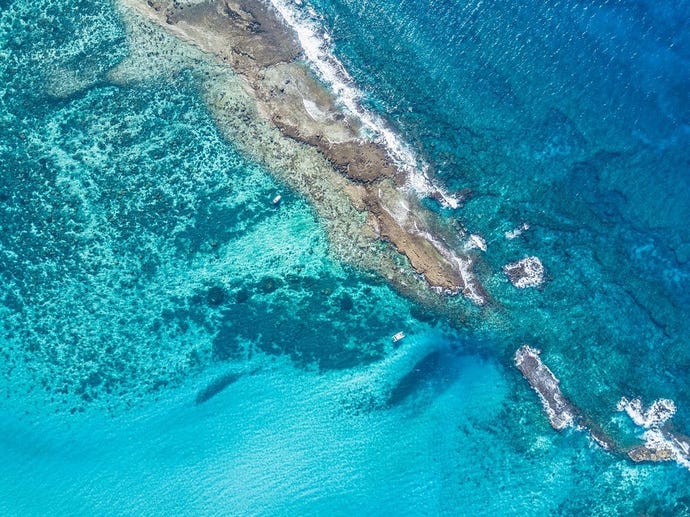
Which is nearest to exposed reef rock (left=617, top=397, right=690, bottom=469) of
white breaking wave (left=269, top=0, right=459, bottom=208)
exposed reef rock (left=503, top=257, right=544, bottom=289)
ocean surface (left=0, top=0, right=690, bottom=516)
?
ocean surface (left=0, top=0, right=690, bottom=516)

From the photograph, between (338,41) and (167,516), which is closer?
(167,516)

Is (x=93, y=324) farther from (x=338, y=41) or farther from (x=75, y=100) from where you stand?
(x=338, y=41)

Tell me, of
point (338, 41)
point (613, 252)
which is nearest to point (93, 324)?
point (338, 41)

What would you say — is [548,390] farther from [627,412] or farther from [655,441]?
[655,441]

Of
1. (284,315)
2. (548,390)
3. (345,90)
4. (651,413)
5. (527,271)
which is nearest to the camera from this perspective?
(284,315)

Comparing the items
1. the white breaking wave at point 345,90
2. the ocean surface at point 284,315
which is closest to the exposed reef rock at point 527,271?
the ocean surface at point 284,315

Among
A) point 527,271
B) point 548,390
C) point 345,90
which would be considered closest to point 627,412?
point 548,390
